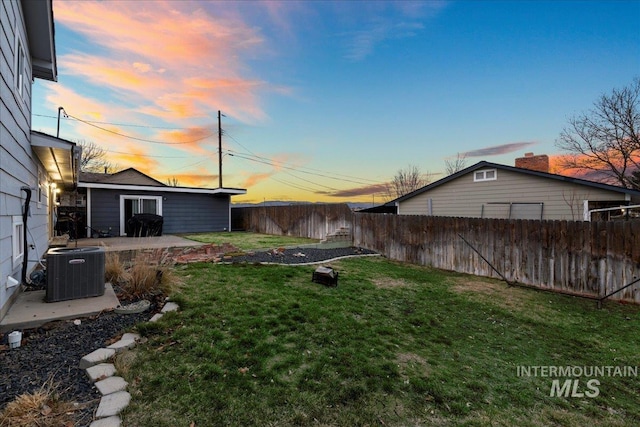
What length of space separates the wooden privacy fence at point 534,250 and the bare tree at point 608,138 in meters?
15.6

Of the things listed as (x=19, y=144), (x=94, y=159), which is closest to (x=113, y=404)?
(x=19, y=144)

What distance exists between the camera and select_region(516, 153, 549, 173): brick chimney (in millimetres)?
12531

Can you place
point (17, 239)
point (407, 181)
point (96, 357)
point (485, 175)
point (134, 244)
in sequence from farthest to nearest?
point (407, 181)
point (485, 175)
point (134, 244)
point (17, 239)
point (96, 357)

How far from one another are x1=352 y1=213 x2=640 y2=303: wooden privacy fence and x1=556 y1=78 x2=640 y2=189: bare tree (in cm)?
1557

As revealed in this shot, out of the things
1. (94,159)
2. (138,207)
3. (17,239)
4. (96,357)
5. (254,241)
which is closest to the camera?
(96,357)

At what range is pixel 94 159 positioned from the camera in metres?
30.5

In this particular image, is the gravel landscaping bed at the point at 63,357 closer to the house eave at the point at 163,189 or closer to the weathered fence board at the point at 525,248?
the weathered fence board at the point at 525,248

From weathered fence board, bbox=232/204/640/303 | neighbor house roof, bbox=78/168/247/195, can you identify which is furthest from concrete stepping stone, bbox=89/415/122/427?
neighbor house roof, bbox=78/168/247/195

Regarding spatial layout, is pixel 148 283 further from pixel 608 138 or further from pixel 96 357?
pixel 608 138

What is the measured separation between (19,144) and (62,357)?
11.3 ft

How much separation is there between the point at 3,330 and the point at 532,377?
209 inches

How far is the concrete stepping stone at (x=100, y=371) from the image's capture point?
2248 mm

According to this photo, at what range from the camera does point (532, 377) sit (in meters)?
2.82

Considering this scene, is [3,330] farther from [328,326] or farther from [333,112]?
[333,112]
